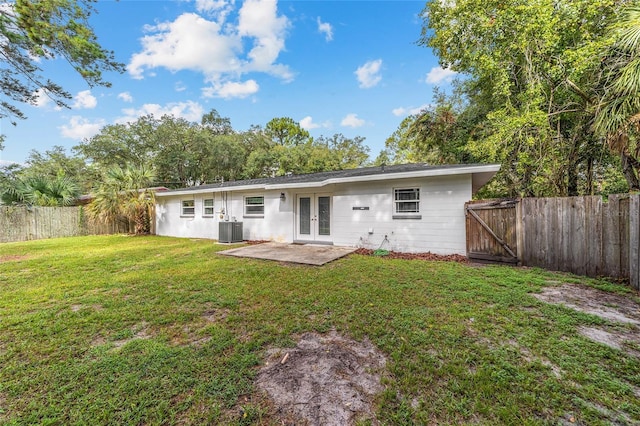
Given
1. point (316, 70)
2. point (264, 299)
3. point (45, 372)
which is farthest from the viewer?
point (316, 70)

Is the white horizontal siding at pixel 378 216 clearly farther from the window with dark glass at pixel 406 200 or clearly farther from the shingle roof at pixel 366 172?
the shingle roof at pixel 366 172

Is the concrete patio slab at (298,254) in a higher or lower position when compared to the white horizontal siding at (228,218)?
lower

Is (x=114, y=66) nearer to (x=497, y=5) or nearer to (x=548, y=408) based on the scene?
(x=548, y=408)

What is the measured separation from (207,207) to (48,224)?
810cm

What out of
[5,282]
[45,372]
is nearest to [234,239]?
[5,282]

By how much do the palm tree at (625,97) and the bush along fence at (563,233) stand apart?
1803 mm

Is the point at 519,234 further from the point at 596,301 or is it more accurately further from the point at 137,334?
the point at 137,334

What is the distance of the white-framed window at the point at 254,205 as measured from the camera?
10629 millimetres

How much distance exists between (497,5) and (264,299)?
11.5 metres

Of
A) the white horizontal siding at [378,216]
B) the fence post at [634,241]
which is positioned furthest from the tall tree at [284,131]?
the fence post at [634,241]

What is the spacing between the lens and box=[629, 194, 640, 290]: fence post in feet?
13.6

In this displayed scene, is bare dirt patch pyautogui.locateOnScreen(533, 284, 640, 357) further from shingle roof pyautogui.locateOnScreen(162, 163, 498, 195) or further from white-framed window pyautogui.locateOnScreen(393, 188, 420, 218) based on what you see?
white-framed window pyautogui.locateOnScreen(393, 188, 420, 218)

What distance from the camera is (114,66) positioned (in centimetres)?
627

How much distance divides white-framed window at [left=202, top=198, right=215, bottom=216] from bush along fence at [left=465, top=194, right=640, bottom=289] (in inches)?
408
